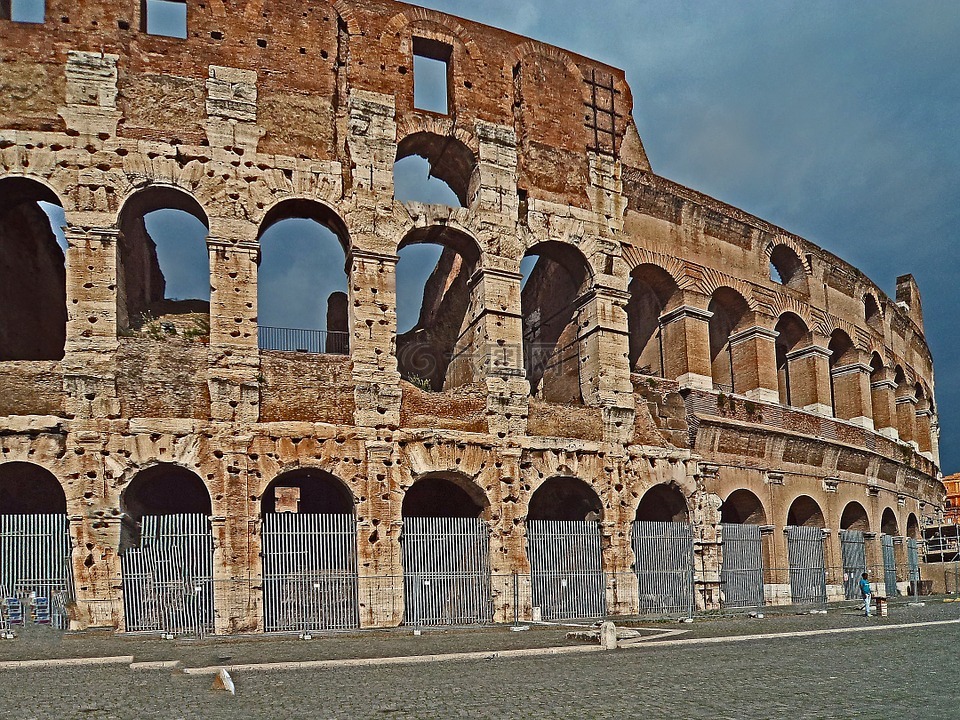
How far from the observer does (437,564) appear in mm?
15766

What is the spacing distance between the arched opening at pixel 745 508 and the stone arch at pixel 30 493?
12.6 metres

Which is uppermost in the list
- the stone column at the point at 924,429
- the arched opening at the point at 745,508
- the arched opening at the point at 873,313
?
the arched opening at the point at 873,313

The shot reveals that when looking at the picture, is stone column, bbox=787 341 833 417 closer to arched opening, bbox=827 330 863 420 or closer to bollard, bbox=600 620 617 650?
arched opening, bbox=827 330 863 420

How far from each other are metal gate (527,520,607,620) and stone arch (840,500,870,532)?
29.5ft

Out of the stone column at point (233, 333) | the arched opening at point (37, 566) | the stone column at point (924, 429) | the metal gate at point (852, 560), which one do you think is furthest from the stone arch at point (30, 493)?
the stone column at point (924, 429)

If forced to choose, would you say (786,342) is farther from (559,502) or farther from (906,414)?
(559,502)

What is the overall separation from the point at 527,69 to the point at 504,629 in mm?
10447

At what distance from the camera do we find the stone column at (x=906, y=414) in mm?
28188

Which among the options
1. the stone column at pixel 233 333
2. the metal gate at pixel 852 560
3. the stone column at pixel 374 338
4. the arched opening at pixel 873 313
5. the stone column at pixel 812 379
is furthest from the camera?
the arched opening at pixel 873 313

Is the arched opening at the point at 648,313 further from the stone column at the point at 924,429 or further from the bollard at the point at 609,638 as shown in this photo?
the stone column at the point at 924,429

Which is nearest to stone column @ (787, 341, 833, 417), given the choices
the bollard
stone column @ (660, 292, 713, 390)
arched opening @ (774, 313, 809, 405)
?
arched opening @ (774, 313, 809, 405)

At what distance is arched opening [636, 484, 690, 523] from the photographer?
18.9 m

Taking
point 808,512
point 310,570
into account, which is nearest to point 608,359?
point 310,570

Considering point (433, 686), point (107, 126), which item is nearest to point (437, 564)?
point (433, 686)
